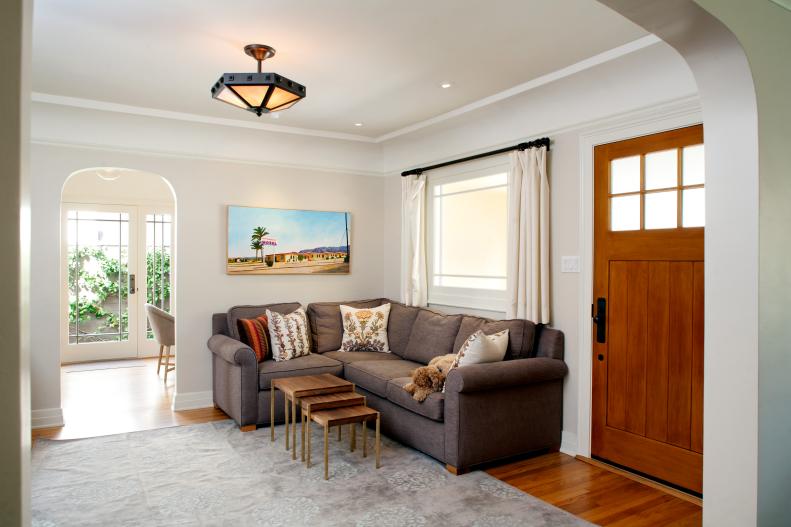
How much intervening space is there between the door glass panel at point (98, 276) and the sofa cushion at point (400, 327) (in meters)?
4.21

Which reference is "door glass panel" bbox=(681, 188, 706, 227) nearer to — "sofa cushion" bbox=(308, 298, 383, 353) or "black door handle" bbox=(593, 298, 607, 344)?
"black door handle" bbox=(593, 298, 607, 344)

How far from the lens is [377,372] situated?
4.41 meters

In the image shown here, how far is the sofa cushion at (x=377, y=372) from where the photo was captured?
428cm

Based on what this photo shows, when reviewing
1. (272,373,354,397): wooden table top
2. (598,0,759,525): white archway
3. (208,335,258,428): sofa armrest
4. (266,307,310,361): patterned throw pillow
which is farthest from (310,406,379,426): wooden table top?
(598,0,759,525): white archway

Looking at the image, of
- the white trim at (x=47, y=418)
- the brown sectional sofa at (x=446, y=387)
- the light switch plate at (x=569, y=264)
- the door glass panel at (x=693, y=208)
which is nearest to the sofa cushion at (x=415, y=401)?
the brown sectional sofa at (x=446, y=387)

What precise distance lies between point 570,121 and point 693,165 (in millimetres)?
970

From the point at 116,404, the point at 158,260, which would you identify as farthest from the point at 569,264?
the point at 158,260

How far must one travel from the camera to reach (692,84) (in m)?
3.19

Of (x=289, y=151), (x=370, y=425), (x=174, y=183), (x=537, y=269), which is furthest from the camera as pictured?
(x=289, y=151)

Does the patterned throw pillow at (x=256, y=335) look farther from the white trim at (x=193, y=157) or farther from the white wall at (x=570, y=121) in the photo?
the white wall at (x=570, y=121)

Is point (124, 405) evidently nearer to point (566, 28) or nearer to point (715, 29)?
point (566, 28)

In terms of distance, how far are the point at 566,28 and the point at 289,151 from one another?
330cm

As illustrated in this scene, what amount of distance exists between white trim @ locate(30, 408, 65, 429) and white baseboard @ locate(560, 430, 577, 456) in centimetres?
401

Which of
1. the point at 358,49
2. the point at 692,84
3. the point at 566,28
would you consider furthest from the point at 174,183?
the point at 692,84
